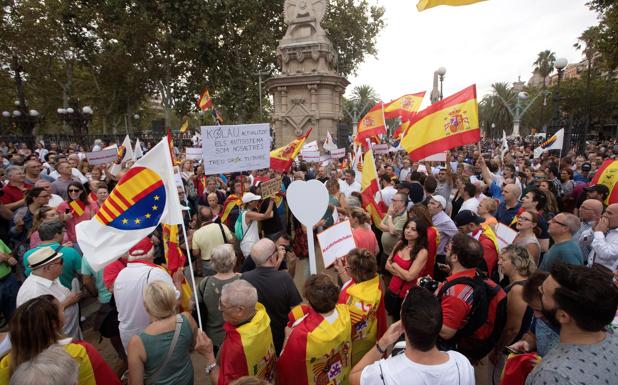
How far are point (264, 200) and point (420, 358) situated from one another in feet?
12.5

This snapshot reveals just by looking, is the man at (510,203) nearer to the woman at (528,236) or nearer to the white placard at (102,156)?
the woman at (528,236)

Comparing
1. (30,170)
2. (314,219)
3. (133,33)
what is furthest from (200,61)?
(314,219)

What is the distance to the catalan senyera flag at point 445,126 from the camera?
5.21m

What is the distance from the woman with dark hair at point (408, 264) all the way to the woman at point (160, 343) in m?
2.00

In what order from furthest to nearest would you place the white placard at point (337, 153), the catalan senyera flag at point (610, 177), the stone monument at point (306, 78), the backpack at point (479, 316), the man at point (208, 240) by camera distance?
1. the stone monument at point (306, 78)
2. the white placard at point (337, 153)
3. the catalan senyera flag at point (610, 177)
4. the man at point (208, 240)
5. the backpack at point (479, 316)

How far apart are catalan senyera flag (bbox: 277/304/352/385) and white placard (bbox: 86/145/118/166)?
7.39 meters

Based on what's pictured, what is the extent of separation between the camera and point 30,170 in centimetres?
612

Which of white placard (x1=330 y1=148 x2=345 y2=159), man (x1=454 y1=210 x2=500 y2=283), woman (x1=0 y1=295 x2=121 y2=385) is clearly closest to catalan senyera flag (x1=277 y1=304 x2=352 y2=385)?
woman (x1=0 y1=295 x2=121 y2=385)

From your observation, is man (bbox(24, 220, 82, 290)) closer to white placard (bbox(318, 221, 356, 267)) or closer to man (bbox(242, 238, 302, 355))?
man (bbox(242, 238, 302, 355))

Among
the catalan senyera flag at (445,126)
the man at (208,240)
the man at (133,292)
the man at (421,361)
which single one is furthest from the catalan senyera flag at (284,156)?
the man at (421,361)

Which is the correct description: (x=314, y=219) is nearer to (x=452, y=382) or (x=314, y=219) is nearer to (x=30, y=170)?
(x=452, y=382)

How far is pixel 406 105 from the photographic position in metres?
9.90

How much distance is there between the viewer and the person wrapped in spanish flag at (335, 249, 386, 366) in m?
2.77

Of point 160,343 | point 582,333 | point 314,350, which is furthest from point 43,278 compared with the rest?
point 582,333
